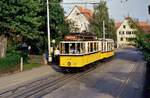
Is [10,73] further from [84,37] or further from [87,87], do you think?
[87,87]

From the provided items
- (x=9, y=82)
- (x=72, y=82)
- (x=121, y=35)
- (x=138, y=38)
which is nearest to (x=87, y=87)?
(x=72, y=82)

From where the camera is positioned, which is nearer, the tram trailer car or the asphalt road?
the asphalt road

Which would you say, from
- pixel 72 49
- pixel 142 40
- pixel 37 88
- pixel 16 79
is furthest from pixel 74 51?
pixel 142 40

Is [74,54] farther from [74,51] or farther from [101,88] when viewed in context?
[101,88]

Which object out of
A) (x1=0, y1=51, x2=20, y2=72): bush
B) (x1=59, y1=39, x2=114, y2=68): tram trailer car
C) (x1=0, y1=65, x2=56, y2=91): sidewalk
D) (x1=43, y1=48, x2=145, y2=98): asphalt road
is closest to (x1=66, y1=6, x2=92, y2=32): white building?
(x1=0, y1=51, x2=20, y2=72): bush

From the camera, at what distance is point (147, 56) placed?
Answer: 1559 cm

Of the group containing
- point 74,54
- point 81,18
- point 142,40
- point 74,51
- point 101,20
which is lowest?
point 74,54

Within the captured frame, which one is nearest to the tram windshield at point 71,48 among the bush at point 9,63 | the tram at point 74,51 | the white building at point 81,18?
the tram at point 74,51

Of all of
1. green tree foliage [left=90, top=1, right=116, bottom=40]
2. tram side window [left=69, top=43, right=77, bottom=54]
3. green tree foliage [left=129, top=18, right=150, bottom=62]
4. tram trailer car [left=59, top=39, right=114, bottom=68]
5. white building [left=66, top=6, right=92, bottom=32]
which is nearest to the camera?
green tree foliage [left=129, top=18, right=150, bottom=62]

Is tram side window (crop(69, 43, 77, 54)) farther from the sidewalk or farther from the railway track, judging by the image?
the railway track

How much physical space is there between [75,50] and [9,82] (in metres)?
7.02

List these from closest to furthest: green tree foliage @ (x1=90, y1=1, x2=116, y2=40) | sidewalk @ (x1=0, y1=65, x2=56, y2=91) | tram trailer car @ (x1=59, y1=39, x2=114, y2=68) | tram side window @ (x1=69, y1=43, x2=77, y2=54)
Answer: sidewalk @ (x1=0, y1=65, x2=56, y2=91) → tram trailer car @ (x1=59, y1=39, x2=114, y2=68) → tram side window @ (x1=69, y1=43, x2=77, y2=54) → green tree foliage @ (x1=90, y1=1, x2=116, y2=40)

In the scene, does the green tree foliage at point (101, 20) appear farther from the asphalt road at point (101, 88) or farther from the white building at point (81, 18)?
the asphalt road at point (101, 88)

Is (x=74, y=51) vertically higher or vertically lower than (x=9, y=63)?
higher
